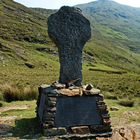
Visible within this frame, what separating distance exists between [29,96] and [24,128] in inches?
265

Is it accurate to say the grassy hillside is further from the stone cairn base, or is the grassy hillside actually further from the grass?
the stone cairn base

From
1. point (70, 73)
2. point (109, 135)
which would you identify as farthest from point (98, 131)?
point (70, 73)

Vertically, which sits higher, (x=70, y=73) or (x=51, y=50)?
(x=70, y=73)

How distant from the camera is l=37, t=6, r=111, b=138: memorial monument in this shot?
40.6 feet

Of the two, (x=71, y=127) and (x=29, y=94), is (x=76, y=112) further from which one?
(x=29, y=94)

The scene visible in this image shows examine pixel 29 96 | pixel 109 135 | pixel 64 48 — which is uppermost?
pixel 64 48

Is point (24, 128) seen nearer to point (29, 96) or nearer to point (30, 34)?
point (29, 96)

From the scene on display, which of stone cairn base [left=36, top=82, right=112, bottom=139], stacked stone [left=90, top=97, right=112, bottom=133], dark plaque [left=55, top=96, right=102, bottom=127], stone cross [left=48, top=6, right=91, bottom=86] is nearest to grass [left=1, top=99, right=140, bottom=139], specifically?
stone cairn base [left=36, top=82, right=112, bottom=139]

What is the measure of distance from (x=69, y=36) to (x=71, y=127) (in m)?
3.26

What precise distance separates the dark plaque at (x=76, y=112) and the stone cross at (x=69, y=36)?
1.30 m

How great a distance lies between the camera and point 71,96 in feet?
41.6

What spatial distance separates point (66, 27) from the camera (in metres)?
13.8

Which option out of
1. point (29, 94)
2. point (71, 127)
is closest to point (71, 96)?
point (71, 127)

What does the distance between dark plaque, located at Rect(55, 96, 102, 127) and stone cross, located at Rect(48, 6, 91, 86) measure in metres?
1.30
